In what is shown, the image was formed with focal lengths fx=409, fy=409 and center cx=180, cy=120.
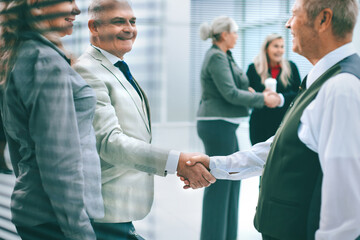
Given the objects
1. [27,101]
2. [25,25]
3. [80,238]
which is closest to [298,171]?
[80,238]

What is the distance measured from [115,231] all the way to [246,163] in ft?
1.77

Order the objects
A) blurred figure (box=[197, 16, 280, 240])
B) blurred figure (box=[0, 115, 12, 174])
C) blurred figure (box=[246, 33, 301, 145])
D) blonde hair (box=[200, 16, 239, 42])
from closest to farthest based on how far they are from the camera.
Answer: blurred figure (box=[0, 115, 12, 174]), blurred figure (box=[246, 33, 301, 145]), blurred figure (box=[197, 16, 280, 240]), blonde hair (box=[200, 16, 239, 42])

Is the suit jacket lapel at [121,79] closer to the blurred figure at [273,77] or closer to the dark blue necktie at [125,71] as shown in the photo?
the dark blue necktie at [125,71]

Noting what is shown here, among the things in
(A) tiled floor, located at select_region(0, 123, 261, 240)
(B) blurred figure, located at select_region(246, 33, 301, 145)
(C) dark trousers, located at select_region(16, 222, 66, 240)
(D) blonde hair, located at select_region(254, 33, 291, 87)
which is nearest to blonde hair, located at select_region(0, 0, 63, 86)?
(C) dark trousers, located at select_region(16, 222, 66, 240)

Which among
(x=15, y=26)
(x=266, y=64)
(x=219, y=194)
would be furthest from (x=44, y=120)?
(x=266, y=64)

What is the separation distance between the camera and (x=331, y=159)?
967mm

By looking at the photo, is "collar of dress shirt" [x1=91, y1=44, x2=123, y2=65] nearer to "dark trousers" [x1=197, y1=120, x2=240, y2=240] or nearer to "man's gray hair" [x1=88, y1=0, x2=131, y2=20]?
"man's gray hair" [x1=88, y1=0, x2=131, y2=20]

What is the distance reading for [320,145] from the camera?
100cm

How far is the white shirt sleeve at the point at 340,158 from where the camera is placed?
959 mm

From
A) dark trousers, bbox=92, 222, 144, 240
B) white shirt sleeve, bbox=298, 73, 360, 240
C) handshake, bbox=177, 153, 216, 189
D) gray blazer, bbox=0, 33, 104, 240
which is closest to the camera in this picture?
white shirt sleeve, bbox=298, 73, 360, 240

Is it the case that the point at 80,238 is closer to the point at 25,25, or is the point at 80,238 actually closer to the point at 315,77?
the point at 25,25

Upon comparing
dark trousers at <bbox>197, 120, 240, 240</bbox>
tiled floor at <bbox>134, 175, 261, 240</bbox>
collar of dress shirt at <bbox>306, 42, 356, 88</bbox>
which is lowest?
tiled floor at <bbox>134, 175, 261, 240</bbox>

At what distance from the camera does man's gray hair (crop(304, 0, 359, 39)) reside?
3.55ft

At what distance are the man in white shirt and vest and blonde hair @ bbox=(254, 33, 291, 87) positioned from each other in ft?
3.72
